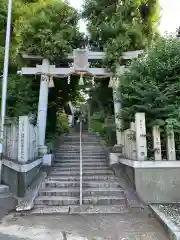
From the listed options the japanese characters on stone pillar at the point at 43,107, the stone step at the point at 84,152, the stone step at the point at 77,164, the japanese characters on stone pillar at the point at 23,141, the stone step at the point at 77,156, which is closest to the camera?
the japanese characters on stone pillar at the point at 23,141

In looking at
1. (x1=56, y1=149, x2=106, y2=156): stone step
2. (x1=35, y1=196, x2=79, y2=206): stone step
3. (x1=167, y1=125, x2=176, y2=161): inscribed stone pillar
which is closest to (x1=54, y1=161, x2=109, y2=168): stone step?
(x1=56, y1=149, x2=106, y2=156): stone step

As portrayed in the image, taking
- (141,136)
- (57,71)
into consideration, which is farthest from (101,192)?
(57,71)

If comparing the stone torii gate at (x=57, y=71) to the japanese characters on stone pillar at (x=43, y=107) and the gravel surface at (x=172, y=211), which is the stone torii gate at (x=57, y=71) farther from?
the gravel surface at (x=172, y=211)

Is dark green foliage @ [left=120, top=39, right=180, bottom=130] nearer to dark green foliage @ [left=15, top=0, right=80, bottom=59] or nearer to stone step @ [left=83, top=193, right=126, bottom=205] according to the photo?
stone step @ [left=83, top=193, right=126, bottom=205]

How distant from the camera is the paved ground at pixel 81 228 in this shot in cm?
403

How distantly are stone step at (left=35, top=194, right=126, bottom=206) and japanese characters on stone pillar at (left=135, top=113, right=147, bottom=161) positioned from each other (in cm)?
111

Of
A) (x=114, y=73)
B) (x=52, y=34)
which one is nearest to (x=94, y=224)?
(x=114, y=73)

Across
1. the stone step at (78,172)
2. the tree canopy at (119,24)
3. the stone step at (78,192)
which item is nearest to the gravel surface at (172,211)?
the stone step at (78,192)

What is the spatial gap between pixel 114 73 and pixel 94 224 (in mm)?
5530

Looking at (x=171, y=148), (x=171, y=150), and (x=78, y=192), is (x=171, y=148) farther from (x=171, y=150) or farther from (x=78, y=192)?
(x=78, y=192)

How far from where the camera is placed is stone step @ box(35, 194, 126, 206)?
572 cm

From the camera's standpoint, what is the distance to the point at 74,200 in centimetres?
577

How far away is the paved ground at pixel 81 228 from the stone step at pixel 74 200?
707 mm

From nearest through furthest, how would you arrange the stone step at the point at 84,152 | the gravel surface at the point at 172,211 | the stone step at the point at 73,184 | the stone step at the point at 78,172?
the gravel surface at the point at 172,211, the stone step at the point at 73,184, the stone step at the point at 78,172, the stone step at the point at 84,152
